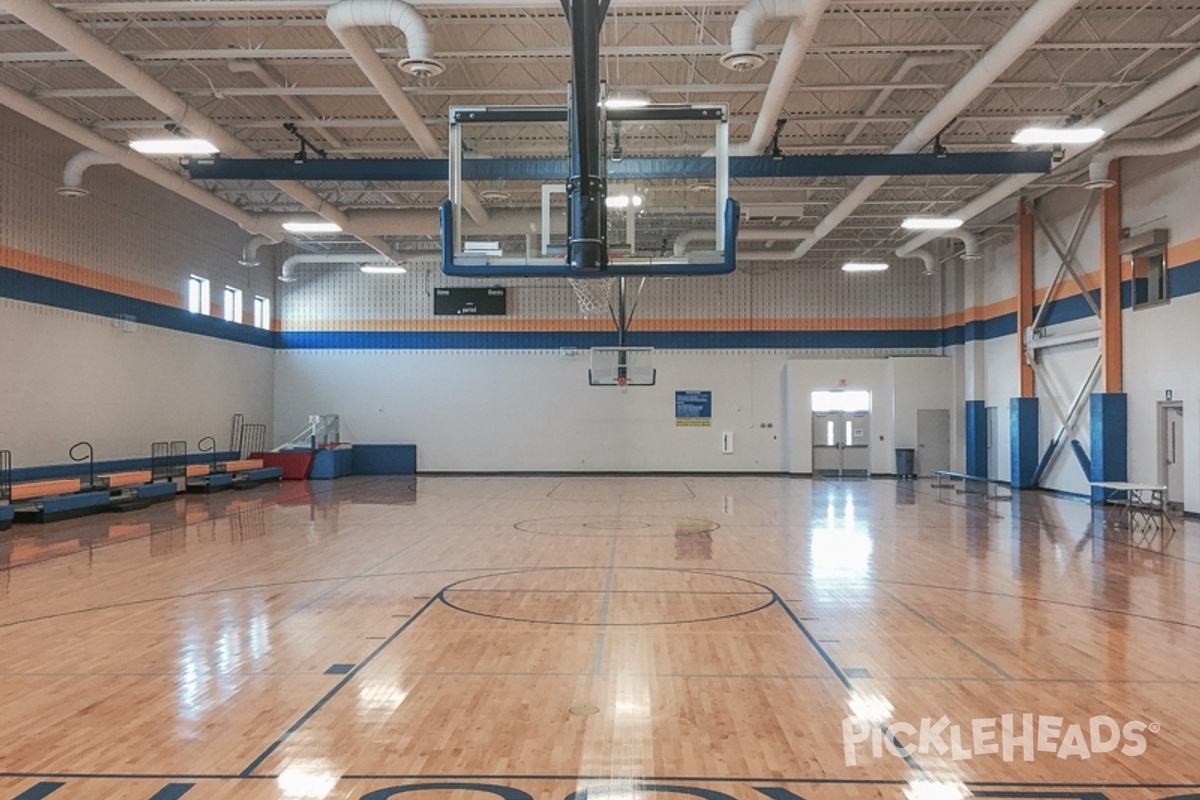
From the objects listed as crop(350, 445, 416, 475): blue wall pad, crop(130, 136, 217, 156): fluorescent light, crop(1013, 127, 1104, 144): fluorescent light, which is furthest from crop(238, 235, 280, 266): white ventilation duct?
crop(1013, 127, 1104, 144): fluorescent light

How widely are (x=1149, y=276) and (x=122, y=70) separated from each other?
16897mm

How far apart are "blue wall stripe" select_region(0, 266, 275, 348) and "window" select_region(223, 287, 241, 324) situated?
0.19m

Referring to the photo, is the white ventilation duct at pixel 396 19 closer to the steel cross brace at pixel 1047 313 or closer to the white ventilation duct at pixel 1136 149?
the white ventilation duct at pixel 1136 149

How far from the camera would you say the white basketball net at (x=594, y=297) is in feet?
77.5

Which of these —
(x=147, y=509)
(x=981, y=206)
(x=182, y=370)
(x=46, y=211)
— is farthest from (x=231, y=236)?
(x=981, y=206)

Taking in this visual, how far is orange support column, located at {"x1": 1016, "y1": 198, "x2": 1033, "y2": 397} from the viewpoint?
65.9 ft

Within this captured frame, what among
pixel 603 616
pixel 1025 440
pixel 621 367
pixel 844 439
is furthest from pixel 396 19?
pixel 844 439

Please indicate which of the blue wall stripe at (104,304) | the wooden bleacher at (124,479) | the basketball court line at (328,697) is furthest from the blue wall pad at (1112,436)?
the blue wall stripe at (104,304)

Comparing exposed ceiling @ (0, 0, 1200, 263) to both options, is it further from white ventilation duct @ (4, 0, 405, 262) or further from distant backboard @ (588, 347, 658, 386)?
Result: distant backboard @ (588, 347, 658, 386)

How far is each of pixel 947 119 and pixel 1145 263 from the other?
6652mm

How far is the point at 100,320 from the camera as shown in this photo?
675 inches

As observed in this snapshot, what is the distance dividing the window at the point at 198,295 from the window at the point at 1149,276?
65.2ft

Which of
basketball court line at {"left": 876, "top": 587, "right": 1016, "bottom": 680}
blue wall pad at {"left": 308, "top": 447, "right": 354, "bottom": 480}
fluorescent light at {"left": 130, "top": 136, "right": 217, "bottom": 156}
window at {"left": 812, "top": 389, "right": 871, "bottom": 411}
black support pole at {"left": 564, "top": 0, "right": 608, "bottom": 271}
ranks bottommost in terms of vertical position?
basketball court line at {"left": 876, "top": 587, "right": 1016, "bottom": 680}

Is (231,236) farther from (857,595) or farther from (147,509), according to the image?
(857,595)
